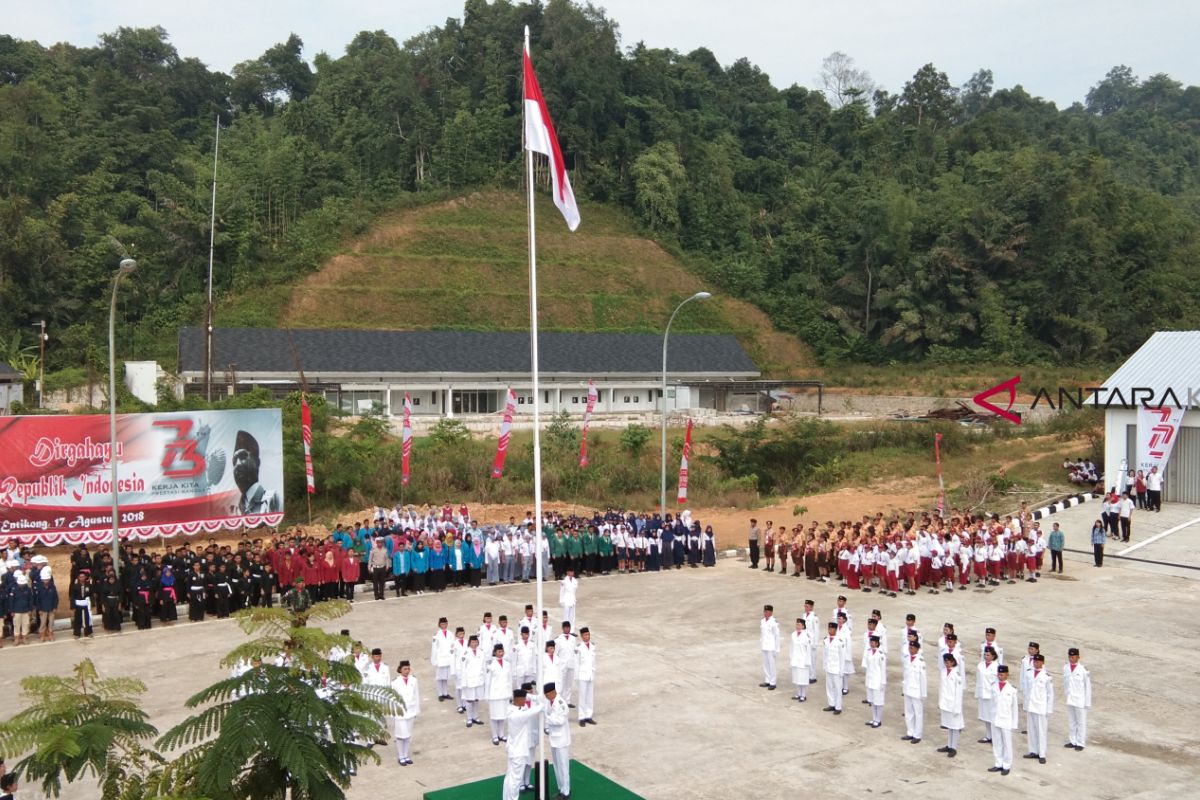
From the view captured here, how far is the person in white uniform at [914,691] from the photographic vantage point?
12.8m

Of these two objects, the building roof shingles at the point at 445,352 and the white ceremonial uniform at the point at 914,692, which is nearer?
the white ceremonial uniform at the point at 914,692

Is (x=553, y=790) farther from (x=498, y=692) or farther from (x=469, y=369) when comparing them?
(x=469, y=369)

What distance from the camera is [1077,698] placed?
486 inches

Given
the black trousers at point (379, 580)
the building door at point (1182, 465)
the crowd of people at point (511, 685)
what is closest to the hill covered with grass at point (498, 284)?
the building door at point (1182, 465)

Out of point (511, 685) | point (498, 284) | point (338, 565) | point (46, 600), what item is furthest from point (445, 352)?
point (511, 685)

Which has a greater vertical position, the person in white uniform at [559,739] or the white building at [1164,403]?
the white building at [1164,403]

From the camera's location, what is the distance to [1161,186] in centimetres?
10131

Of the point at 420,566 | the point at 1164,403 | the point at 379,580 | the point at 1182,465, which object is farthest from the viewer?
the point at 1182,465

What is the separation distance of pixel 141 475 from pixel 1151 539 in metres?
25.2

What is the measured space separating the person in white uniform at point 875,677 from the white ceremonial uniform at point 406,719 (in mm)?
5850

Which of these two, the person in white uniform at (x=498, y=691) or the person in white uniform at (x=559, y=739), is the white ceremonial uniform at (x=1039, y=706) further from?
the person in white uniform at (x=498, y=691)

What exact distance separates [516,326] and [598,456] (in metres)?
31.5

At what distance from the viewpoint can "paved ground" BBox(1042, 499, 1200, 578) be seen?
24141 mm

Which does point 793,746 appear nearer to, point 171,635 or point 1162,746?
point 1162,746
